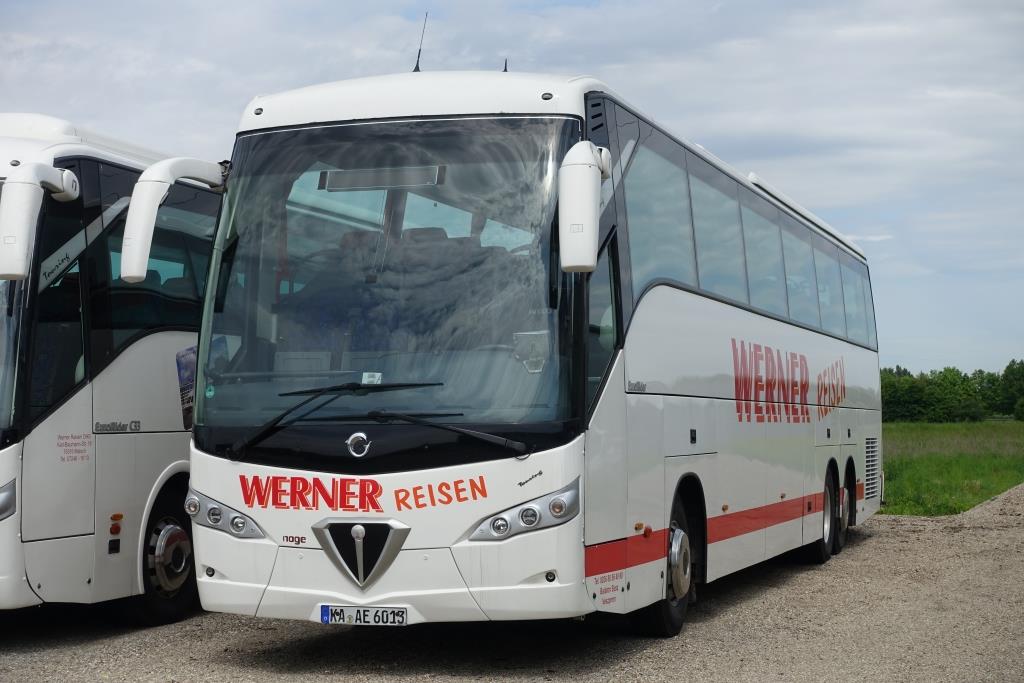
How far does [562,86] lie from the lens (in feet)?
27.8

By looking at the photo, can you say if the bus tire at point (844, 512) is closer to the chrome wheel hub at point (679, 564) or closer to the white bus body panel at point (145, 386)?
the chrome wheel hub at point (679, 564)

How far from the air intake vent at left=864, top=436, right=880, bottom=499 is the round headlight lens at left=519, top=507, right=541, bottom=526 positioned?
12172mm

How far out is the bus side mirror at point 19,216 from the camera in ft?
26.8

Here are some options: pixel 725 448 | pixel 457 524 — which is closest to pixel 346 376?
pixel 457 524

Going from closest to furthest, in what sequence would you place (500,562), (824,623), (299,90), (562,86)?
(500,562), (562,86), (299,90), (824,623)

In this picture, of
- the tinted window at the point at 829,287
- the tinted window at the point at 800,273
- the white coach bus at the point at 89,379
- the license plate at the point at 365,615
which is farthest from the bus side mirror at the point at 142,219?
the tinted window at the point at 829,287

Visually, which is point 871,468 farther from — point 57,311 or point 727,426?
point 57,311

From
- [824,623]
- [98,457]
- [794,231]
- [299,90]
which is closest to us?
[299,90]

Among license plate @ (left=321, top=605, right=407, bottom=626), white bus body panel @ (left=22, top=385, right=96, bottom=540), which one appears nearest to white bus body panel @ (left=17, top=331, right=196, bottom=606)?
white bus body panel @ (left=22, top=385, right=96, bottom=540)

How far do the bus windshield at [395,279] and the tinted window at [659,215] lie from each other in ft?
4.28

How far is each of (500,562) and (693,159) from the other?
15.7 feet

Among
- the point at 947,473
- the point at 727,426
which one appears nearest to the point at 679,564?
the point at 727,426

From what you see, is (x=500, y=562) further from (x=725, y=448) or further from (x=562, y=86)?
(x=725, y=448)

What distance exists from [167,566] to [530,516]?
4.09m
